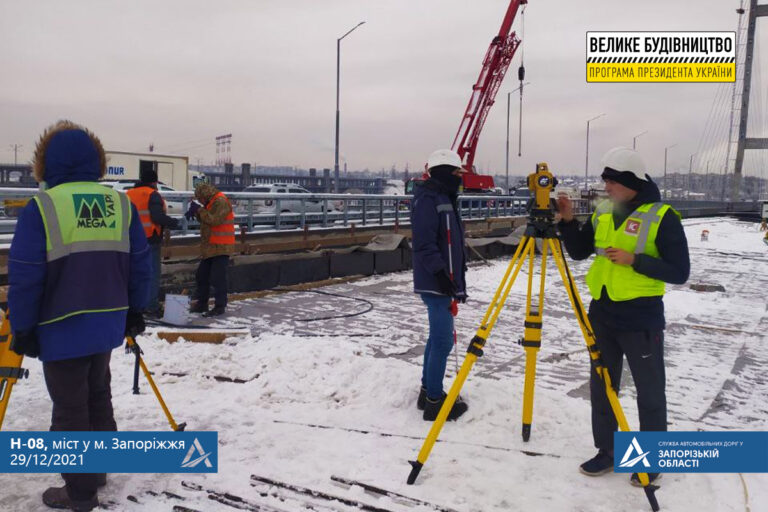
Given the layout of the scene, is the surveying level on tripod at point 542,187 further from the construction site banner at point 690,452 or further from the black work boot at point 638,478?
the black work boot at point 638,478

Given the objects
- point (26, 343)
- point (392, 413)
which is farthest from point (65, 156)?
point (392, 413)

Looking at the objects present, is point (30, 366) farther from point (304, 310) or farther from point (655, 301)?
point (655, 301)

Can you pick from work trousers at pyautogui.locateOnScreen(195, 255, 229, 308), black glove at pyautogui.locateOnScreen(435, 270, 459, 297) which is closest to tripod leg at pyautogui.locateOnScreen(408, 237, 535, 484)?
black glove at pyautogui.locateOnScreen(435, 270, 459, 297)

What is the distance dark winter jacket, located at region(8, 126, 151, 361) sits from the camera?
3.06 m

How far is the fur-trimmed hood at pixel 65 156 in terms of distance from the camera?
3.27 meters

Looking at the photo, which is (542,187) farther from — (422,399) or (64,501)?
(64,501)

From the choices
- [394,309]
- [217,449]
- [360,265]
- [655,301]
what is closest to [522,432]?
[655,301]

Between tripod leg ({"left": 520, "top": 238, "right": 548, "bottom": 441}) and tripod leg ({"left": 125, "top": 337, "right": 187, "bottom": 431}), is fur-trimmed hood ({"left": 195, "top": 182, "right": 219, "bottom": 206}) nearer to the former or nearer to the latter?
tripod leg ({"left": 125, "top": 337, "right": 187, "bottom": 431})

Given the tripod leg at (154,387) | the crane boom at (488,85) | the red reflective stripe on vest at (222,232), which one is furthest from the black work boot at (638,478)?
the crane boom at (488,85)

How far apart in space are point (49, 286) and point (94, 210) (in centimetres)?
45

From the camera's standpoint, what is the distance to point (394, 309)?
31.7ft

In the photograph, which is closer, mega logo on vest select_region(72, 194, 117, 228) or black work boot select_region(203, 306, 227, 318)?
mega logo on vest select_region(72, 194, 117, 228)

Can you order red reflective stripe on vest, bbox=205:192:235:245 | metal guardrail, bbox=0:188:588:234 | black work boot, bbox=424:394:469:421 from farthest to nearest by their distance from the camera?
metal guardrail, bbox=0:188:588:234
red reflective stripe on vest, bbox=205:192:235:245
black work boot, bbox=424:394:469:421

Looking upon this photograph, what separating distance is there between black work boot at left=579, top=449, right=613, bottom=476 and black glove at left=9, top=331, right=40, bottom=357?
3.30 m
